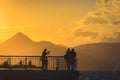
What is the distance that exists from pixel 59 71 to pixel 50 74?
2.39 ft

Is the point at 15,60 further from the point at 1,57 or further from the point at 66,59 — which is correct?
the point at 66,59

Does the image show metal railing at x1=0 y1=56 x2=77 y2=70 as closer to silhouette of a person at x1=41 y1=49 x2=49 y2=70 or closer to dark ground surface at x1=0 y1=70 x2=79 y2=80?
silhouette of a person at x1=41 y1=49 x2=49 y2=70

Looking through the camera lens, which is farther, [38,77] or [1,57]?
[1,57]

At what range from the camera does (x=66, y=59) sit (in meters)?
36.6

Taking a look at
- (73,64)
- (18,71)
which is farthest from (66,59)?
(18,71)

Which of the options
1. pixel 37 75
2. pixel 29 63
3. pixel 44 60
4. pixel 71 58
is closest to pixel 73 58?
pixel 71 58

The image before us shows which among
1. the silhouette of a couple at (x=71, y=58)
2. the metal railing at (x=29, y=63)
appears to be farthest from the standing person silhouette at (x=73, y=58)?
the metal railing at (x=29, y=63)

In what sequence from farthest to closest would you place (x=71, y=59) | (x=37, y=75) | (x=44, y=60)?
(x=71, y=59), (x=44, y=60), (x=37, y=75)

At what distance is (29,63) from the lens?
3634 cm

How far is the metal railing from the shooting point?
36.0 metres

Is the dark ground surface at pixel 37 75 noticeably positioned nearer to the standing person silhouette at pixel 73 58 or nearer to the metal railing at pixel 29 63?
the standing person silhouette at pixel 73 58

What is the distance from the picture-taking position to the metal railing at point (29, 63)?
118ft

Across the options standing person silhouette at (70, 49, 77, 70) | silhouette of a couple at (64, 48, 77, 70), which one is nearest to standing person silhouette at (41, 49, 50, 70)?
silhouette of a couple at (64, 48, 77, 70)

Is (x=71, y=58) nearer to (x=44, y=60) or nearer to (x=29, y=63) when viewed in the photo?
(x=44, y=60)
